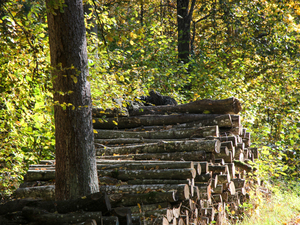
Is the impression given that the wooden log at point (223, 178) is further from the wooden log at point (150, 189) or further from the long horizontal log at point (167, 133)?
the wooden log at point (150, 189)

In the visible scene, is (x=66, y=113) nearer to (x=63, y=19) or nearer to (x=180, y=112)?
(x=63, y=19)

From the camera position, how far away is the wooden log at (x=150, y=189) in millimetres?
4438

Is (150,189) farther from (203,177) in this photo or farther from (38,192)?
(38,192)

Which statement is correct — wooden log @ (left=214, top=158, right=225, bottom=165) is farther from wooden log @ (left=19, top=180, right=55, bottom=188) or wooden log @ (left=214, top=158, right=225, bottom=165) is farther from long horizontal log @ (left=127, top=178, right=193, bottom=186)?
wooden log @ (left=19, top=180, right=55, bottom=188)

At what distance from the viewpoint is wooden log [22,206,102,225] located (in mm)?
3170

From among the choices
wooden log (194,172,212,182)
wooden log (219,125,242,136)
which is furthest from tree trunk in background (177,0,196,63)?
wooden log (194,172,212,182)

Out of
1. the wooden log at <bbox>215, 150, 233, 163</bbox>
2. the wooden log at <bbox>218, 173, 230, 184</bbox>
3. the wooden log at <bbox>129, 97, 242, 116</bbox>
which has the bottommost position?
the wooden log at <bbox>218, 173, 230, 184</bbox>

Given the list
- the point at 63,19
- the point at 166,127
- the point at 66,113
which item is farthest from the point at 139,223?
the point at 166,127

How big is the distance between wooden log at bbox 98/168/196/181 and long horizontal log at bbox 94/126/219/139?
1532mm

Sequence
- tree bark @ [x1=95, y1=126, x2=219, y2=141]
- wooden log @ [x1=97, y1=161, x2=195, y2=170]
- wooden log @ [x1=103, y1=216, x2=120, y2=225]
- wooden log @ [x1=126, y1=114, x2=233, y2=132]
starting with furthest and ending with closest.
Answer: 1. wooden log @ [x1=126, y1=114, x2=233, y2=132]
2. tree bark @ [x1=95, y1=126, x2=219, y2=141]
3. wooden log @ [x1=97, y1=161, x2=195, y2=170]
4. wooden log @ [x1=103, y1=216, x2=120, y2=225]

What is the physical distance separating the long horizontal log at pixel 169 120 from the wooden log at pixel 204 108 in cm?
21

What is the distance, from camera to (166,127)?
7.05 metres

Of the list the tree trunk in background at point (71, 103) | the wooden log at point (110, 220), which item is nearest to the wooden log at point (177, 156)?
the tree trunk in background at point (71, 103)

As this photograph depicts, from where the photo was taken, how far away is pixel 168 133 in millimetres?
6570
